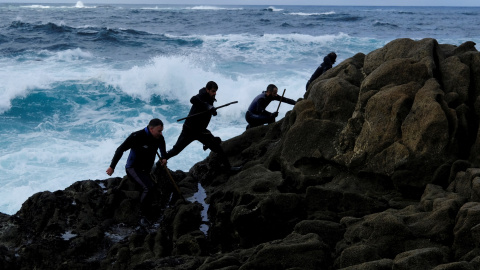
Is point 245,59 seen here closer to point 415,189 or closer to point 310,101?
point 310,101

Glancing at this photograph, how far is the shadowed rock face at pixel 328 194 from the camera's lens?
16.9 ft

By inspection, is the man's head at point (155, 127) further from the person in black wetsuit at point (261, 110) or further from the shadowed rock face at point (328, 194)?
the person in black wetsuit at point (261, 110)

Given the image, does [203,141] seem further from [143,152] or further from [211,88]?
[143,152]

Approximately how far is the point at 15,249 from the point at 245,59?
64.1 feet

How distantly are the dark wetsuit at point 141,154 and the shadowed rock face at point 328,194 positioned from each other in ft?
1.18

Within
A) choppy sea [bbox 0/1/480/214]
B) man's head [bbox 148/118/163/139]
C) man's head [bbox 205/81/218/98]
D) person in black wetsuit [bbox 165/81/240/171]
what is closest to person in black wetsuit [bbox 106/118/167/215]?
man's head [bbox 148/118/163/139]

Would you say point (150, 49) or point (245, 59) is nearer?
point (245, 59)

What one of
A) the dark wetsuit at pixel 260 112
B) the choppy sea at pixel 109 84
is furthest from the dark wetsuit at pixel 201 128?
the choppy sea at pixel 109 84

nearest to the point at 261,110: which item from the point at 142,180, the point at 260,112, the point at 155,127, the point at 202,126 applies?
the point at 260,112

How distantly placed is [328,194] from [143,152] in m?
2.84

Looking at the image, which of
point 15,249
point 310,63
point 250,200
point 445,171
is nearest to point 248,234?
point 250,200

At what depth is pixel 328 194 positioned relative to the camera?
6.35 metres

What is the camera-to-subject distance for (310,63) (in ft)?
80.5

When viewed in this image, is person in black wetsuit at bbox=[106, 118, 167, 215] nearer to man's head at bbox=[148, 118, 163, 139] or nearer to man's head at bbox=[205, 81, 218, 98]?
man's head at bbox=[148, 118, 163, 139]
